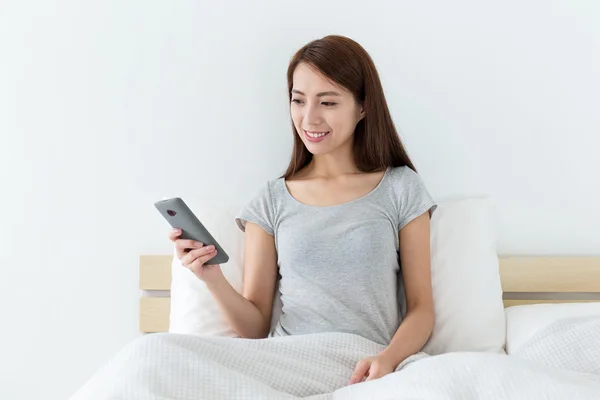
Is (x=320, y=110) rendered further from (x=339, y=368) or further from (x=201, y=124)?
(x=339, y=368)

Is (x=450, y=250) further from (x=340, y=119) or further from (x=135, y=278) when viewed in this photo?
(x=135, y=278)

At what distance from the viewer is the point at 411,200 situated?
1.63 meters

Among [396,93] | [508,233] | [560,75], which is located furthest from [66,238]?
[560,75]

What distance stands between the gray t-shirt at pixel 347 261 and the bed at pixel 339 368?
118 millimetres

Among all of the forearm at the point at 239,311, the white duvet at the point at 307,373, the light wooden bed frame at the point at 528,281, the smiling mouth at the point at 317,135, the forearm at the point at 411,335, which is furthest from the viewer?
the light wooden bed frame at the point at 528,281

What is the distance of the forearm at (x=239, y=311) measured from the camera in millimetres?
1536

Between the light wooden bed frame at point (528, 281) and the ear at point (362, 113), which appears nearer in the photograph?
the ear at point (362, 113)

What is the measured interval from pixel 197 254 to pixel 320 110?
1.42ft

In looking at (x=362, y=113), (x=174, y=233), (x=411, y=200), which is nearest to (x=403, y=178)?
(x=411, y=200)

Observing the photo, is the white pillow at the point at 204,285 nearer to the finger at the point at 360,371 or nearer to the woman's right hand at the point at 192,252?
the woman's right hand at the point at 192,252

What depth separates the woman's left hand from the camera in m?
1.30

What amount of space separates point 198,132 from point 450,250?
720 mm

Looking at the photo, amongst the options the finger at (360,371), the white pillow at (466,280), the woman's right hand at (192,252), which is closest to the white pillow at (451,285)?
the white pillow at (466,280)

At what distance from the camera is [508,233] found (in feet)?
6.18
